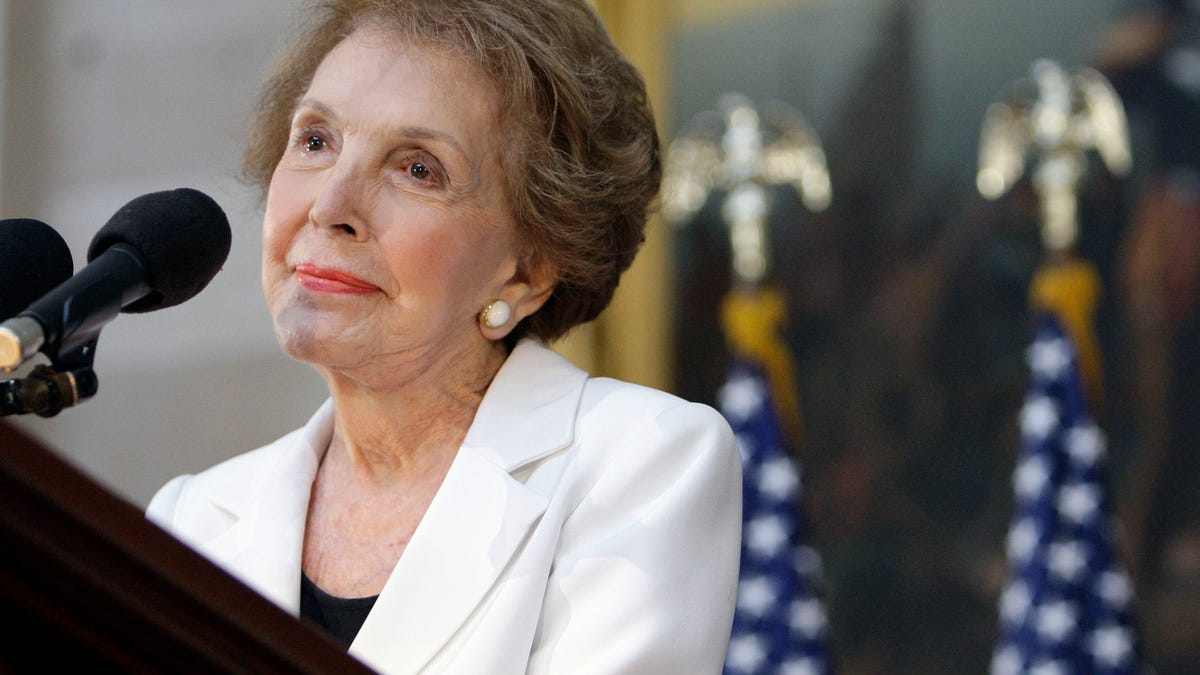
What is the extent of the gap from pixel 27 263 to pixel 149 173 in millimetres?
6110

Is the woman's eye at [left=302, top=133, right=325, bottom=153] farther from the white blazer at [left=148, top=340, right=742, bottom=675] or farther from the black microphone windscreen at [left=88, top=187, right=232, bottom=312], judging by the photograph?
the black microphone windscreen at [left=88, top=187, right=232, bottom=312]

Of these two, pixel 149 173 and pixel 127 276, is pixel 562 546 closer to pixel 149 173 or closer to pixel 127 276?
pixel 127 276

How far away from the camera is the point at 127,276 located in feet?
4.64

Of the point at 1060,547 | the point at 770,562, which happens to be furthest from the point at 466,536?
the point at 770,562

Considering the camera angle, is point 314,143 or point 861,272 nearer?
point 314,143

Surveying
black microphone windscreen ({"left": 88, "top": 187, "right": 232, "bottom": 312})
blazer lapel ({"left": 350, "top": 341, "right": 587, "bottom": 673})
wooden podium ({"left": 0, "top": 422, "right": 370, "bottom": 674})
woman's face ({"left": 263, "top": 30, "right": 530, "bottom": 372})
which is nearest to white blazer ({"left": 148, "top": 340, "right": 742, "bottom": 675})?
blazer lapel ({"left": 350, "top": 341, "right": 587, "bottom": 673})

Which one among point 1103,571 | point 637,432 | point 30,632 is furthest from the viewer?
point 1103,571

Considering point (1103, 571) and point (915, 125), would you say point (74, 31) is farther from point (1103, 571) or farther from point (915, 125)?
point (1103, 571)

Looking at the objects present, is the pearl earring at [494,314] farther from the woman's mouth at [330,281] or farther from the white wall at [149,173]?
the white wall at [149,173]

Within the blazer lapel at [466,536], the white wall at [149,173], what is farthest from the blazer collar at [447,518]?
the white wall at [149,173]

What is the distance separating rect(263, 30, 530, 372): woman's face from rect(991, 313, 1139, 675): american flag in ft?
12.4

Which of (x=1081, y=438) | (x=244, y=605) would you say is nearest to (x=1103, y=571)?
(x=1081, y=438)

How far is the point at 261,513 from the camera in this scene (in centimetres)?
233

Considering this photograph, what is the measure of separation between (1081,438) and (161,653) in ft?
16.6
